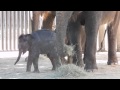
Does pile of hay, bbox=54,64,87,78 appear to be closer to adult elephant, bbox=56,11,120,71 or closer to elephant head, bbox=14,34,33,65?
adult elephant, bbox=56,11,120,71

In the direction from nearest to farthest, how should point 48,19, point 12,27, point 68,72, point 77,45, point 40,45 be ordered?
point 68,72 < point 40,45 < point 77,45 < point 48,19 < point 12,27

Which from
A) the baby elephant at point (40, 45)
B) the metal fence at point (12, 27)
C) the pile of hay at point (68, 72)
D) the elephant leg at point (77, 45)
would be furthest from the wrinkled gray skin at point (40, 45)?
the metal fence at point (12, 27)

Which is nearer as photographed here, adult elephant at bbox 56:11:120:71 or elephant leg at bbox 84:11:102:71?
adult elephant at bbox 56:11:120:71

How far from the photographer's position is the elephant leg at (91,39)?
19.7 feet

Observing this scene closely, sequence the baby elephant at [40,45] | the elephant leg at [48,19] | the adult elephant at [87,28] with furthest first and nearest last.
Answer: the elephant leg at [48,19], the baby elephant at [40,45], the adult elephant at [87,28]

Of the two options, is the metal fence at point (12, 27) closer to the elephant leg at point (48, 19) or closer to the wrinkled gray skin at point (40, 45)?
the elephant leg at point (48, 19)

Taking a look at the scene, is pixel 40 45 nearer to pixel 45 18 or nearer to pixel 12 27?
pixel 45 18

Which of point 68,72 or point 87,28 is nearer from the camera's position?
point 68,72

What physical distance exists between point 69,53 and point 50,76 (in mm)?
432

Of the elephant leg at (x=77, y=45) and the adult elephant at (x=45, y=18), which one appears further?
the adult elephant at (x=45, y=18)

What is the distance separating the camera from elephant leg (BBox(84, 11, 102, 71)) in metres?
6.01

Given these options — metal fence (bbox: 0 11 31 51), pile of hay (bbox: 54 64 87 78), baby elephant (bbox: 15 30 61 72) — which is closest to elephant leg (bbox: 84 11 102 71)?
baby elephant (bbox: 15 30 61 72)

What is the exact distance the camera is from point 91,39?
19.8ft

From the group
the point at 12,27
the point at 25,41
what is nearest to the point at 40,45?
the point at 25,41
